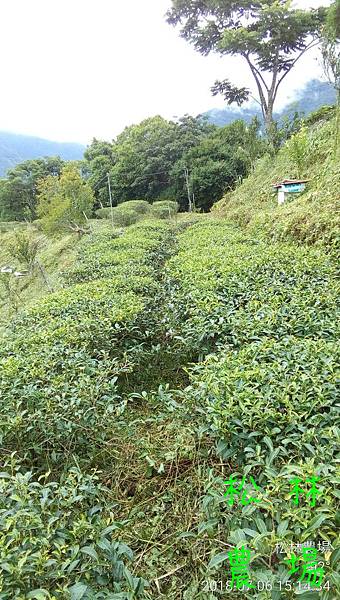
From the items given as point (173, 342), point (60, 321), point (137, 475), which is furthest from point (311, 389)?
point (60, 321)

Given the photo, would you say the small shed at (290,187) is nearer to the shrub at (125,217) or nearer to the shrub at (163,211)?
the shrub at (163,211)

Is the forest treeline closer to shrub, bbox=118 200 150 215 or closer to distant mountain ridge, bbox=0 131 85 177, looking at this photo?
shrub, bbox=118 200 150 215

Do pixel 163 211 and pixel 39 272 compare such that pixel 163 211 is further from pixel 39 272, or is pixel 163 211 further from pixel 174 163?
pixel 39 272

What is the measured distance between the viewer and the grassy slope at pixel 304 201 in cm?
542

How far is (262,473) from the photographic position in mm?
1647

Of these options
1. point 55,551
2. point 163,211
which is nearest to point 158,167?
point 163,211

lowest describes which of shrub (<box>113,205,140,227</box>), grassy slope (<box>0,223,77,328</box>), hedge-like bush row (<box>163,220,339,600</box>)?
grassy slope (<box>0,223,77,328</box>)

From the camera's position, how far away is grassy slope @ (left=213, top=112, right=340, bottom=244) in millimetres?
5418

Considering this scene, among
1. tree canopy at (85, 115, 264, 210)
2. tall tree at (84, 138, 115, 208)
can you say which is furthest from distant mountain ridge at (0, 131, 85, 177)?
tree canopy at (85, 115, 264, 210)

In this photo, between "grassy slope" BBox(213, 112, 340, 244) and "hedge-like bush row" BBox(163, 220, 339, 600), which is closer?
"hedge-like bush row" BBox(163, 220, 339, 600)

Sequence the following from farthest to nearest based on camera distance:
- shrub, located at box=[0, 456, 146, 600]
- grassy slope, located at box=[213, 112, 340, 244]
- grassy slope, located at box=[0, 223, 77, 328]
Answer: grassy slope, located at box=[0, 223, 77, 328]
grassy slope, located at box=[213, 112, 340, 244]
shrub, located at box=[0, 456, 146, 600]

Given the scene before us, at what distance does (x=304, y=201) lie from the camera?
6.94m

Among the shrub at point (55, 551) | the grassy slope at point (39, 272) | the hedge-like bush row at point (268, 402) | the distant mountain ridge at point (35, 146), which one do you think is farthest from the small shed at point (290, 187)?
the distant mountain ridge at point (35, 146)

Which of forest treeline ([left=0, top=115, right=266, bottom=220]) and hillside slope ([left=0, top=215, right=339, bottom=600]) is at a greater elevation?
forest treeline ([left=0, top=115, right=266, bottom=220])
